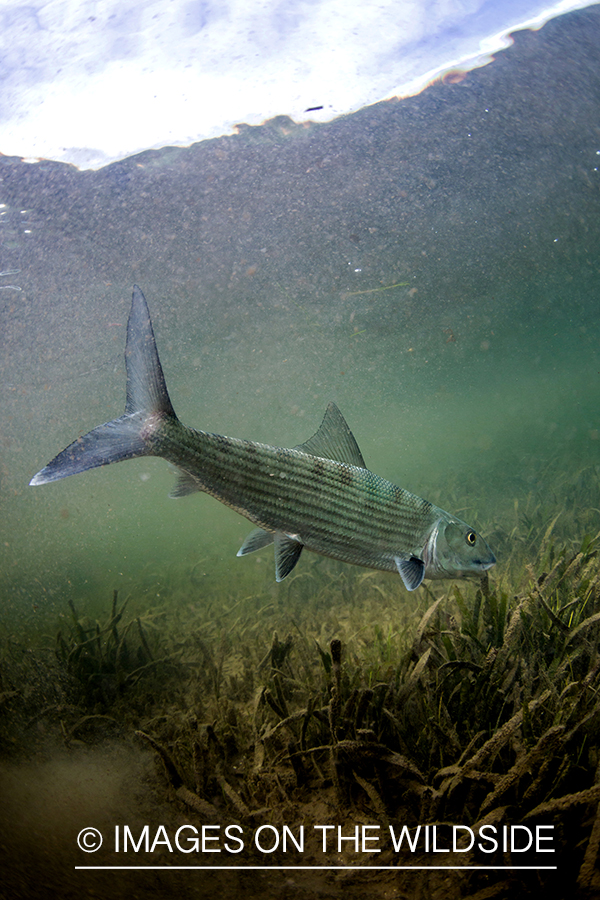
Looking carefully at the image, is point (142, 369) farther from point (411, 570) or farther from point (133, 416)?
point (411, 570)

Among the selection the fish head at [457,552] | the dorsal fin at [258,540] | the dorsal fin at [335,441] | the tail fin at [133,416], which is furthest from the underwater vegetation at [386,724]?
the tail fin at [133,416]

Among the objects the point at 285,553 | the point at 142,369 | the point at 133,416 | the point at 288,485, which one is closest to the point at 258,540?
the point at 285,553

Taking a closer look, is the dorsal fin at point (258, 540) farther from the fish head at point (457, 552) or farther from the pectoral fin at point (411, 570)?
the fish head at point (457, 552)

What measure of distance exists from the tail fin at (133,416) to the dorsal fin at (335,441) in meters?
0.93

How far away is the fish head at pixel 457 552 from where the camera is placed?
2809mm

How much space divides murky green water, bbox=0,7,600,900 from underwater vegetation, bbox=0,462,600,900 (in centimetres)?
173

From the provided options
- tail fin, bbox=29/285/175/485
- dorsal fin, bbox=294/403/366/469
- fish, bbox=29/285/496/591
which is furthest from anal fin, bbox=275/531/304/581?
tail fin, bbox=29/285/175/485

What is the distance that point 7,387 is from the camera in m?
18.3

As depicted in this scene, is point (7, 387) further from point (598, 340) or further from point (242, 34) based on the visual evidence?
point (598, 340)

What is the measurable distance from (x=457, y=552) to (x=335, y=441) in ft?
3.37

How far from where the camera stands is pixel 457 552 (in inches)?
110

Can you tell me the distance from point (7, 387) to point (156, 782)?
64.7 ft

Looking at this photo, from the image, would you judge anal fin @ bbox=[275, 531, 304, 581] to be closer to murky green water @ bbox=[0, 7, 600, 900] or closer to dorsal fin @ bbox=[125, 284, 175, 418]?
dorsal fin @ bbox=[125, 284, 175, 418]

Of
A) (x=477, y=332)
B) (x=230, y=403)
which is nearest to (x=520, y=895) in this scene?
(x=477, y=332)
